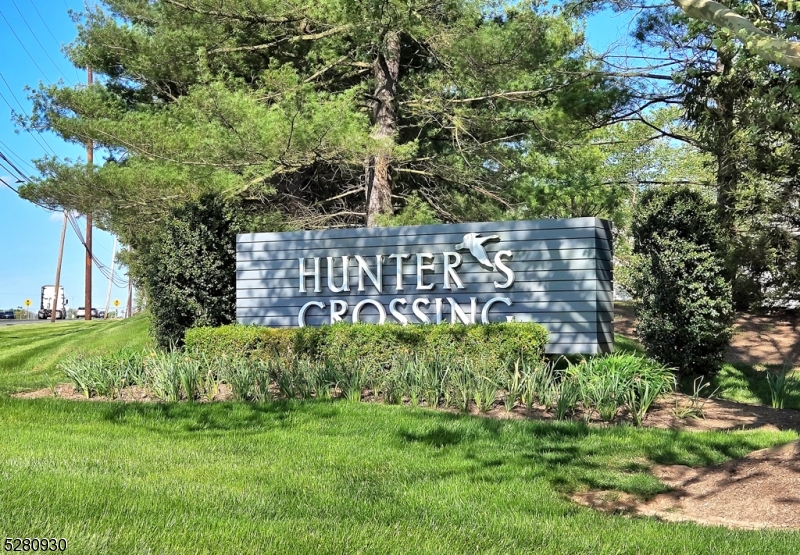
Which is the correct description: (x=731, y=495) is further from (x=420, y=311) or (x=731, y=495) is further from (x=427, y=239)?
(x=427, y=239)

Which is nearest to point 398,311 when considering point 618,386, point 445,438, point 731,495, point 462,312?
point 462,312

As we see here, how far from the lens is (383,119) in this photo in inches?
561

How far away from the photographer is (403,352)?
349 inches

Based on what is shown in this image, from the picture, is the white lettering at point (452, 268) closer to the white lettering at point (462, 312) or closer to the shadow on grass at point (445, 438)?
the white lettering at point (462, 312)

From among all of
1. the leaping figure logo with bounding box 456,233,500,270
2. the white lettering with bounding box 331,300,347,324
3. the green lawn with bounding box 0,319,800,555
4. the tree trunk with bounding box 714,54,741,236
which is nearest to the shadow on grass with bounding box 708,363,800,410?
the tree trunk with bounding box 714,54,741,236

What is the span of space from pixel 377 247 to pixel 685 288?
171 inches

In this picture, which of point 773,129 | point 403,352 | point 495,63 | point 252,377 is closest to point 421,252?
point 403,352

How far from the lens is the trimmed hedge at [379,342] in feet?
28.5

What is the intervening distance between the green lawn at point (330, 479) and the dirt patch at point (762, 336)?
27.0 ft

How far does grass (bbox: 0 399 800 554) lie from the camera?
10.8 ft

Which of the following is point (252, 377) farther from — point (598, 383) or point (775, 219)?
point (775, 219)

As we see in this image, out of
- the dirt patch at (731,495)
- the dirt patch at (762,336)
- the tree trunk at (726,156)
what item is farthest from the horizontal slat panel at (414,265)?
the dirt patch at (762,336)

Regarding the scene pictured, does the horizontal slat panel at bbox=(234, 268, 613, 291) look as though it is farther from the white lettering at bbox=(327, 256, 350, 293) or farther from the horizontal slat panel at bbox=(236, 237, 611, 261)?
the horizontal slat panel at bbox=(236, 237, 611, 261)

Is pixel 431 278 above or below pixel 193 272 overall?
below
